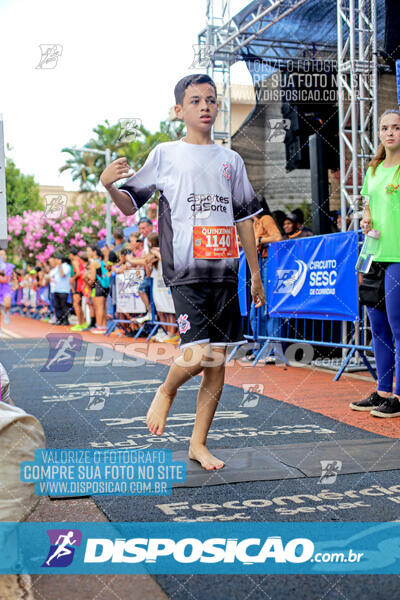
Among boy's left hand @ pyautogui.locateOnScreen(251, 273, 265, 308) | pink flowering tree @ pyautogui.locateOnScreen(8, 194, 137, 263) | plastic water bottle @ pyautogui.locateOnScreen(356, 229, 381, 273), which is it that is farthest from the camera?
pink flowering tree @ pyautogui.locateOnScreen(8, 194, 137, 263)

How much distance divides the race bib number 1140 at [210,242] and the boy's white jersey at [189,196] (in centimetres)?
2

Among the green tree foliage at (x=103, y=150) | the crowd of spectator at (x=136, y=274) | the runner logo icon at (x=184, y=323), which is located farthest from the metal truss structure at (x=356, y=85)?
the green tree foliage at (x=103, y=150)

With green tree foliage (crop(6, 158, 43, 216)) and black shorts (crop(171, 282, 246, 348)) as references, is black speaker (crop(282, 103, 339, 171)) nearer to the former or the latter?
black shorts (crop(171, 282, 246, 348))

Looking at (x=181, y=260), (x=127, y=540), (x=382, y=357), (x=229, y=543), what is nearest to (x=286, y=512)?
(x=229, y=543)

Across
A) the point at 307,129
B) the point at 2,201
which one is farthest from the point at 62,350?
the point at 2,201

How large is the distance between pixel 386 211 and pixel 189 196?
2004 millimetres

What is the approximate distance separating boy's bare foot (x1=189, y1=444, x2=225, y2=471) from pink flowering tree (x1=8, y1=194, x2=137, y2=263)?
24.0 m

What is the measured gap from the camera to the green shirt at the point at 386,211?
502 cm

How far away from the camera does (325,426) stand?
15.5 feet

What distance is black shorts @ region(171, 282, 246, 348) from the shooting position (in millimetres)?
3623

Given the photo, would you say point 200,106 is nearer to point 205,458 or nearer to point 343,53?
point 205,458

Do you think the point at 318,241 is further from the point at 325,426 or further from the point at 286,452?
the point at 286,452

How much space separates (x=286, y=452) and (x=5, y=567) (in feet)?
6.98

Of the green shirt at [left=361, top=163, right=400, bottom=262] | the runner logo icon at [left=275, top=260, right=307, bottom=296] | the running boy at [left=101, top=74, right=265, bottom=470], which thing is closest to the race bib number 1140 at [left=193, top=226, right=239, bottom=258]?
the running boy at [left=101, top=74, right=265, bottom=470]
